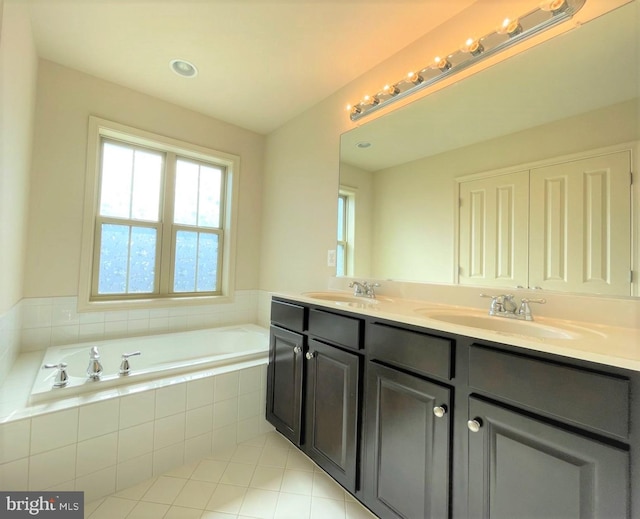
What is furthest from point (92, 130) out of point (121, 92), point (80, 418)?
point (80, 418)

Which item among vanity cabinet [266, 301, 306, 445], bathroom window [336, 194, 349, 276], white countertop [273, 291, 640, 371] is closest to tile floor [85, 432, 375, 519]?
vanity cabinet [266, 301, 306, 445]

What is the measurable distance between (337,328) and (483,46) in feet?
4.92

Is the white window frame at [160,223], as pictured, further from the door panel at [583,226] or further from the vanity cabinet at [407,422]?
the door panel at [583,226]

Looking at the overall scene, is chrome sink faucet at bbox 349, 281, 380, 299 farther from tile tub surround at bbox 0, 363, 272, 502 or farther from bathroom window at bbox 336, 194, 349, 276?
tile tub surround at bbox 0, 363, 272, 502

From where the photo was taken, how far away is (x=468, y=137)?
148cm

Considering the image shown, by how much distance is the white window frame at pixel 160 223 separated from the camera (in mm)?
2129

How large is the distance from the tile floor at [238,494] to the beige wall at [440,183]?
1209mm

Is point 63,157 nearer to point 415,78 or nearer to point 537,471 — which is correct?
point 415,78

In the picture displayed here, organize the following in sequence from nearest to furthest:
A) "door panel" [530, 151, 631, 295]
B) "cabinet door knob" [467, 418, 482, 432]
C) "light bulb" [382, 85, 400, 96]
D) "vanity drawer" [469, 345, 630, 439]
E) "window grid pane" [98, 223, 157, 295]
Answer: "vanity drawer" [469, 345, 630, 439], "cabinet door knob" [467, 418, 482, 432], "door panel" [530, 151, 631, 295], "light bulb" [382, 85, 400, 96], "window grid pane" [98, 223, 157, 295]

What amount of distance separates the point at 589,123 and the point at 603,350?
0.92 meters

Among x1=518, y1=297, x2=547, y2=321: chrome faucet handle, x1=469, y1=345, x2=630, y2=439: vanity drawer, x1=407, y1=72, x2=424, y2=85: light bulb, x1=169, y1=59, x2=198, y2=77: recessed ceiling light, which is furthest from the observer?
x1=169, y1=59, x2=198, y2=77: recessed ceiling light

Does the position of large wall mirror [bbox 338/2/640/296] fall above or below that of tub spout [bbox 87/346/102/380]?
above

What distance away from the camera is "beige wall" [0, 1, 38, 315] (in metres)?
1.27

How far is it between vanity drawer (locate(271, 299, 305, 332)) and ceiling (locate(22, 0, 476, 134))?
5.17 feet
